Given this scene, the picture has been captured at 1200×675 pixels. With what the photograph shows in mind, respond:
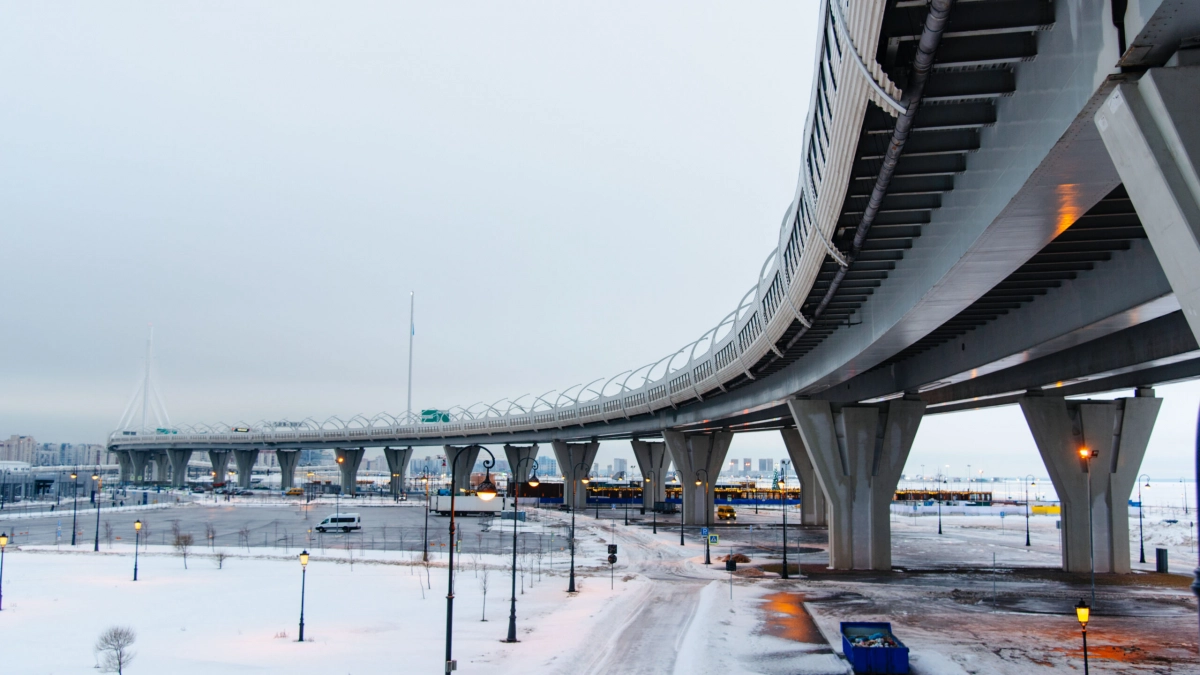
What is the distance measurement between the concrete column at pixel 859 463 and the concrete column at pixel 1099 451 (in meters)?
7.48

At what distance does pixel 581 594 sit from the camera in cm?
3831

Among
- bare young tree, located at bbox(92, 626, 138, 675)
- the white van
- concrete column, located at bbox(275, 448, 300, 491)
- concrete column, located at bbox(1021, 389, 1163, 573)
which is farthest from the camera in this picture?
concrete column, located at bbox(275, 448, 300, 491)

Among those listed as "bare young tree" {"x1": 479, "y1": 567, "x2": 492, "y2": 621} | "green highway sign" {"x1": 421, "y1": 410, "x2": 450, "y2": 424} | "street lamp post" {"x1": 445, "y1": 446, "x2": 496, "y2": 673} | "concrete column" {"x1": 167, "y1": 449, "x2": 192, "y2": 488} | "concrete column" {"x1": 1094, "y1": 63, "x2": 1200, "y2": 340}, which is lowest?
"concrete column" {"x1": 167, "y1": 449, "x2": 192, "y2": 488}

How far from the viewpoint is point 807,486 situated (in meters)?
88.2

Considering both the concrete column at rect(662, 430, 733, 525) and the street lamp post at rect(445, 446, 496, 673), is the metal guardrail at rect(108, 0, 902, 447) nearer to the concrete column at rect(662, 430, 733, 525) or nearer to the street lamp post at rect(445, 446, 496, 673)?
the street lamp post at rect(445, 446, 496, 673)

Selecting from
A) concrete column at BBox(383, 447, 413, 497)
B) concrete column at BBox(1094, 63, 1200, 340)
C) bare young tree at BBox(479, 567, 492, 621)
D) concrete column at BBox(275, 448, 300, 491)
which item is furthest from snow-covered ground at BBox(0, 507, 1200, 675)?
concrete column at BBox(275, 448, 300, 491)

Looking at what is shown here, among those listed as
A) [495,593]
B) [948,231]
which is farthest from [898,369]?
[948,231]

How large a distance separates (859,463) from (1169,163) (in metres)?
40.3

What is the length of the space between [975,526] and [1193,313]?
313 feet

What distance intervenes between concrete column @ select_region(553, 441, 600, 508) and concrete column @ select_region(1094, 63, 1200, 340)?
347ft

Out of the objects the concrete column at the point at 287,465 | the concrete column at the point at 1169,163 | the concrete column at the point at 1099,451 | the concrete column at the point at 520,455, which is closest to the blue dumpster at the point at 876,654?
the concrete column at the point at 1169,163

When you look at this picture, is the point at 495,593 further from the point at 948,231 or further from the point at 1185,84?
the point at 1185,84

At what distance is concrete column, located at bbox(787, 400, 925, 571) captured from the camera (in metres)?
45.9

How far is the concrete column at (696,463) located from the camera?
85.1m
